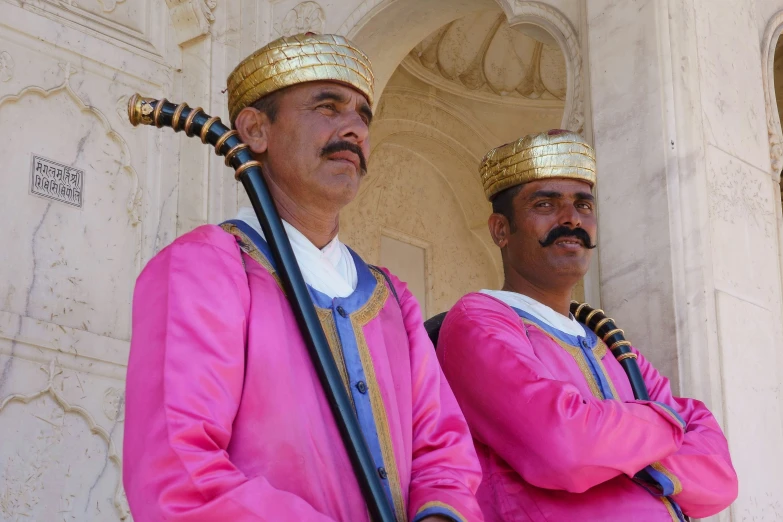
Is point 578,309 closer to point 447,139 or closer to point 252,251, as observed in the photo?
point 252,251

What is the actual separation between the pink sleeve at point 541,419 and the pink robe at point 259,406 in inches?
13.8

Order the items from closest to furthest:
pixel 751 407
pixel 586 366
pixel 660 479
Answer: pixel 660 479, pixel 586 366, pixel 751 407

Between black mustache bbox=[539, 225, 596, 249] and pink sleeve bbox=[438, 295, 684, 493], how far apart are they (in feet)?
1.29

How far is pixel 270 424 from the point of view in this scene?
2287 mm

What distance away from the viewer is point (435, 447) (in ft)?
8.38

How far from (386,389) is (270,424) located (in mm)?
320

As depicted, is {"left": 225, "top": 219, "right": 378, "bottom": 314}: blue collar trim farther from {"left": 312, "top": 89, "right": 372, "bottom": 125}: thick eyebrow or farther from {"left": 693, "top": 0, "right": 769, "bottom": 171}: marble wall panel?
{"left": 693, "top": 0, "right": 769, "bottom": 171}: marble wall panel

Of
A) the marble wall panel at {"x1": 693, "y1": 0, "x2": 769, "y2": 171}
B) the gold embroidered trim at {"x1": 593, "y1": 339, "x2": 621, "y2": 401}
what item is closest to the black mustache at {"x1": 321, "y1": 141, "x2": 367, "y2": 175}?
the gold embroidered trim at {"x1": 593, "y1": 339, "x2": 621, "y2": 401}

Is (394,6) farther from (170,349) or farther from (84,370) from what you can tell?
(170,349)

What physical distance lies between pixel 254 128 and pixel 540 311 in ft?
3.71

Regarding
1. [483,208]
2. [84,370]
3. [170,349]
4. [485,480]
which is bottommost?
[485,480]

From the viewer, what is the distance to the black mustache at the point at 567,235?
3.49 metres

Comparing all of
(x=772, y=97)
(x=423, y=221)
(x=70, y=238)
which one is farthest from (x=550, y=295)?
(x=423, y=221)

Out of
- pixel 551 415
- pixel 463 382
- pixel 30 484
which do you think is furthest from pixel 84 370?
pixel 551 415
